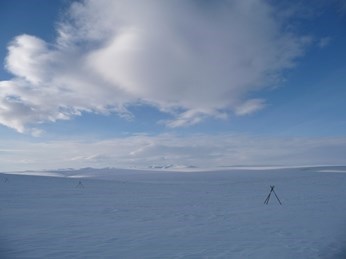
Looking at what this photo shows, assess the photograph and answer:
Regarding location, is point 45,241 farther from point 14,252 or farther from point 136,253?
point 136,253

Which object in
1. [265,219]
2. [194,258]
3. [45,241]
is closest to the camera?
[194,258]

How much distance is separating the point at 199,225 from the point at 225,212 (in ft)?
13.0

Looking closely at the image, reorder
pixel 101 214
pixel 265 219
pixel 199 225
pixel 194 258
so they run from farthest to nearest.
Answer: pixel 101 214 → pixel 265 219 → pixel 199 225 → pixel 194 258

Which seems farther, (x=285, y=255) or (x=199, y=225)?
(x=199, y=225)

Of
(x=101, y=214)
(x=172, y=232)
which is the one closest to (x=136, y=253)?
(x=172, y=232)

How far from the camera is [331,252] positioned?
905 centimetres

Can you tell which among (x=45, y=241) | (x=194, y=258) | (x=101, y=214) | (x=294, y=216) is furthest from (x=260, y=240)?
(x=101, y=214)

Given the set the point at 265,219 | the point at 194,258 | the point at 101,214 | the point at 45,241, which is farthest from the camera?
the point at 101,214

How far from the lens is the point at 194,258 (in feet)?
28.0

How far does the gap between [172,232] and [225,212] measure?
5.62 m

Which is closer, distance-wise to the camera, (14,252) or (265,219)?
(14,252)

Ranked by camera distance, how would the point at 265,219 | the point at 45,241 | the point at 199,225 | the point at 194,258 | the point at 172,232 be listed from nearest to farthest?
the point at 194,258 → the point at 45,241 → the point at 172,232 → the point at 199,225 → the point at 265,219

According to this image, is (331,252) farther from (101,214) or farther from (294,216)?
(101,214)

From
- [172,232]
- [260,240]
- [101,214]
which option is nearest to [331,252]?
[260,240]
